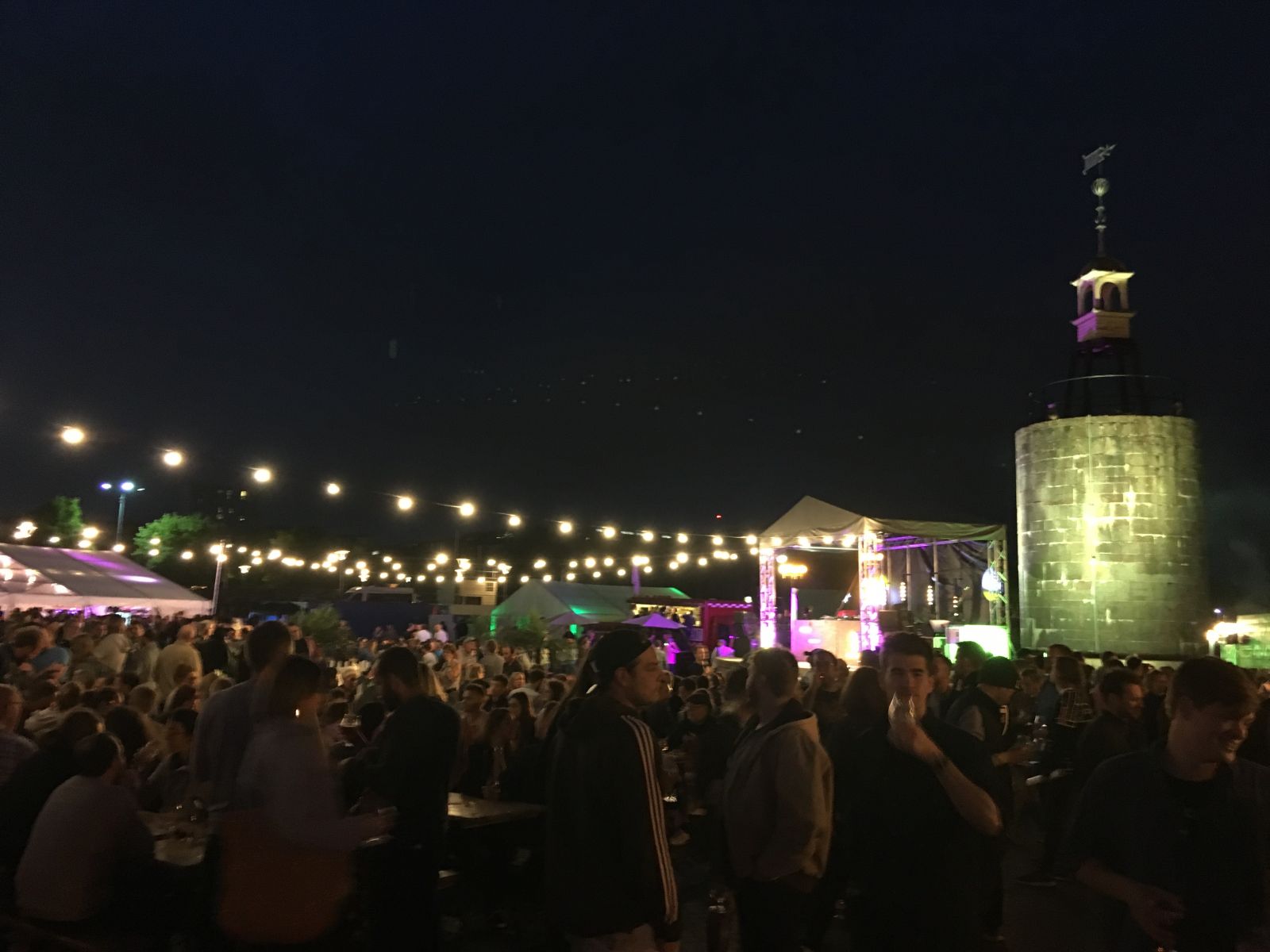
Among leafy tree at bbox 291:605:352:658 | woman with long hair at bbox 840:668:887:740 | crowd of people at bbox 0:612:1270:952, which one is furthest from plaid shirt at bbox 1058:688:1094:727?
leafy tree at bbox 291:605:352:658

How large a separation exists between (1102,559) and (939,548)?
367 centimetres

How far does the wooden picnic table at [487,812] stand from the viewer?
4531 mm

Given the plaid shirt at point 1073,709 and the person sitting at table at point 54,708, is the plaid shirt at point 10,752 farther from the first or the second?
the plaid shirt at point 1073,709

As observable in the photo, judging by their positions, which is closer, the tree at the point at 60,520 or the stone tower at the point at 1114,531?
the stone tower at the point at 1114,531

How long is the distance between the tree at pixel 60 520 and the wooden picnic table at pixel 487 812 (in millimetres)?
44122

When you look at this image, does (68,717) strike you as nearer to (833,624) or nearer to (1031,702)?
(1031,702)

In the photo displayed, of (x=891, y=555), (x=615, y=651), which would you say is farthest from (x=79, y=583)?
(x=615, y=651)

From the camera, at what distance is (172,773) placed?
488 centimetres

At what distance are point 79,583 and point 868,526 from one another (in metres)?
16.4

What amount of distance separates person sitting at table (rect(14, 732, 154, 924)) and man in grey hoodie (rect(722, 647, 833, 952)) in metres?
2.30

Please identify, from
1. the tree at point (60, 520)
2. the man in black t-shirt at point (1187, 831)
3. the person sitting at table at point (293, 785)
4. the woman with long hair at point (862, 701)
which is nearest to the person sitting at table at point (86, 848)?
the person sitting at table at point (293, 785)

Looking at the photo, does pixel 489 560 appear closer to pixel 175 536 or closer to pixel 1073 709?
pixel 175 536

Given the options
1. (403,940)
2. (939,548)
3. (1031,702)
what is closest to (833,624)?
(939,548)

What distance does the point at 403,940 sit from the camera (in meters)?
3.75
